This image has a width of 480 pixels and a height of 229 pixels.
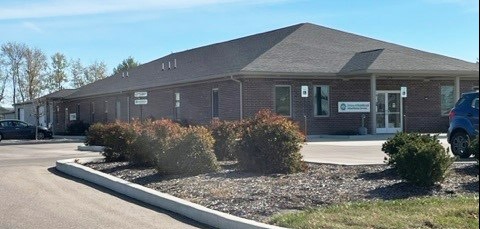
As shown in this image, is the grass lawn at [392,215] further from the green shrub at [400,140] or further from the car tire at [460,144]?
the car tire at [460,144]

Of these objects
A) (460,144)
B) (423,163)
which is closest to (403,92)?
(460,144)

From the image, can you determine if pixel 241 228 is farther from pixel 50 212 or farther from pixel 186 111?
pixel 186 111

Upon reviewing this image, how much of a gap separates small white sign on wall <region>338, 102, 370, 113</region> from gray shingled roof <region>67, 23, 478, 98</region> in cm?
186

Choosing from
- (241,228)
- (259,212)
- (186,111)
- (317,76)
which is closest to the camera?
(241,228)

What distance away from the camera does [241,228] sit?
8742mm

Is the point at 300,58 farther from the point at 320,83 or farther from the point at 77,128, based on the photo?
the point at 77,128

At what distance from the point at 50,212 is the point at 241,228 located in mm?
3736

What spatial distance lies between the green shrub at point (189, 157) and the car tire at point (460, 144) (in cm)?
658

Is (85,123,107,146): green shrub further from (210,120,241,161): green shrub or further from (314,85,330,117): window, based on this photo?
(314,85,330,117): window

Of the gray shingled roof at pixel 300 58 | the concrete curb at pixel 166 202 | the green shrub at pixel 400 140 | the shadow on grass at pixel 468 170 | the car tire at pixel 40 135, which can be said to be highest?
the gray shingled roof at pixel 300 58

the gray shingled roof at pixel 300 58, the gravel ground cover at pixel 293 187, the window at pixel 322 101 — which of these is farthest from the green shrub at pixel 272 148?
the window at pixel 322 101

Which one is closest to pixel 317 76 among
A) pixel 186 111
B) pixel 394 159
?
pixel 186 111

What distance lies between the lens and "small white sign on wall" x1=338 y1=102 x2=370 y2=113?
33.1 meters

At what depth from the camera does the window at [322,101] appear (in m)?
32.8
